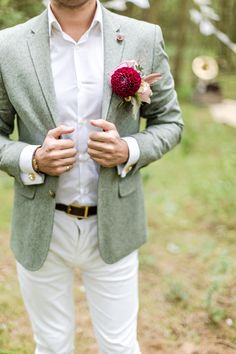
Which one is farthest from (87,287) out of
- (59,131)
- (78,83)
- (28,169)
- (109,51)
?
(109,51)

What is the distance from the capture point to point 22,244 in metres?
2.06

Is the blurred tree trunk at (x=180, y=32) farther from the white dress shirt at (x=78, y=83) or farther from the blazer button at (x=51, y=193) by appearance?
the blazer button at (x=51, y=193)

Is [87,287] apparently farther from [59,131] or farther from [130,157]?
[59,131]

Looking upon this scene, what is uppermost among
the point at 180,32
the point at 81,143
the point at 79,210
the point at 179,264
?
the point at 81,143

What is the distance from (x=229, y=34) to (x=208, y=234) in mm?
4081

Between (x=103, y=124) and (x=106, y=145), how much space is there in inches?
2.9

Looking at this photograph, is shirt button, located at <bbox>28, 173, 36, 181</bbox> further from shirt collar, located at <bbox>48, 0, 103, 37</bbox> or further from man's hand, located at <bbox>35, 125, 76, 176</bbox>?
shirt collar, located at <bbox>48, 0, 103, 37</bbox>

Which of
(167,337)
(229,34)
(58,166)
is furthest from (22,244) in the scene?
(229,34)

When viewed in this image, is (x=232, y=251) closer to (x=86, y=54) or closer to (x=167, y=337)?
(x=167, y=337)

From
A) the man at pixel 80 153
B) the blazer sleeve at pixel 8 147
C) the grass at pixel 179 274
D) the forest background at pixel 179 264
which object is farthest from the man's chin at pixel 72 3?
the grass at pixel 179 274

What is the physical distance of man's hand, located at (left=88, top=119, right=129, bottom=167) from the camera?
173cm

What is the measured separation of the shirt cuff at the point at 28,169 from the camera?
1.84 metres

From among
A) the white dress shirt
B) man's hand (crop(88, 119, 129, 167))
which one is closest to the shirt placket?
the white dress shirt

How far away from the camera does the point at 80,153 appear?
74.1 inches
